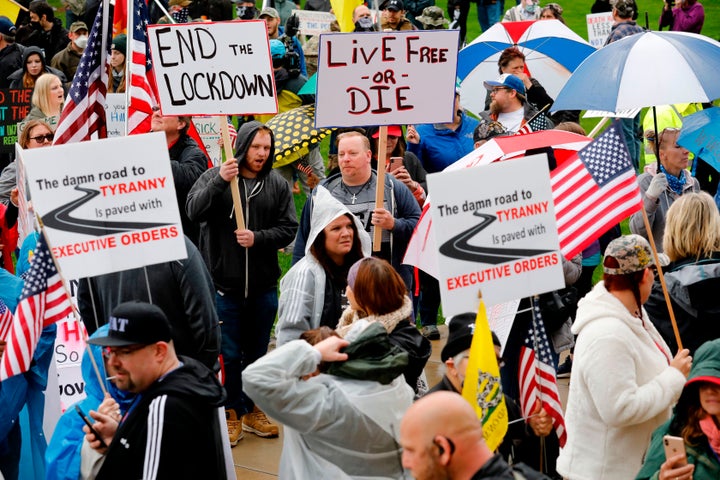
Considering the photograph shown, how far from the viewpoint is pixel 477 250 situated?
554 centimetres

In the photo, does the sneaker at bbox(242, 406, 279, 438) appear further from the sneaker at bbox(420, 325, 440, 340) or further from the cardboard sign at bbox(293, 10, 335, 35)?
the cardboard sign at bbox(293, 10, 335, 35)

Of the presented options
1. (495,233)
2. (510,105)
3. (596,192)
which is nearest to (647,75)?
(510,105)

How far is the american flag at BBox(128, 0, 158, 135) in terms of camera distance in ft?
29.7

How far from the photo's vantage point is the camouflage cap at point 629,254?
573cm

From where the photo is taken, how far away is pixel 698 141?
9.26 meters

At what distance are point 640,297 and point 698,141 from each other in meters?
3.82

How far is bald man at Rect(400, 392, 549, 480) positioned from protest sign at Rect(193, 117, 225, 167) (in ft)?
29.1

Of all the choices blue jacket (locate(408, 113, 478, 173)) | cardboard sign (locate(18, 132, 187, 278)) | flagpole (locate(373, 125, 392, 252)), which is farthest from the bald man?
blue jacket (locate(408, 113, 478, 173))

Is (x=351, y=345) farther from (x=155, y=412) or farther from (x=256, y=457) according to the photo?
(x=256, y=457)

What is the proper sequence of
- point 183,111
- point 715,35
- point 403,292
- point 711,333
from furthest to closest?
→ point 715,35
point 183,111
point 711,333
point 403,292

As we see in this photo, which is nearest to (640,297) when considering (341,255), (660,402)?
(660,402)

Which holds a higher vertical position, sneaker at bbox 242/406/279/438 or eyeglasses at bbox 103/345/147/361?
eyeglasses at bbox 103/345/147/361

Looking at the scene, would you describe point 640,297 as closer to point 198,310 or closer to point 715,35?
point 198,310

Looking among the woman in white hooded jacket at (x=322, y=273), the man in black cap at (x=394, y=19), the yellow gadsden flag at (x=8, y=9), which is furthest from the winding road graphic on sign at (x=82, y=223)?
the yellow gadsden flag at (x=8, y=9)
